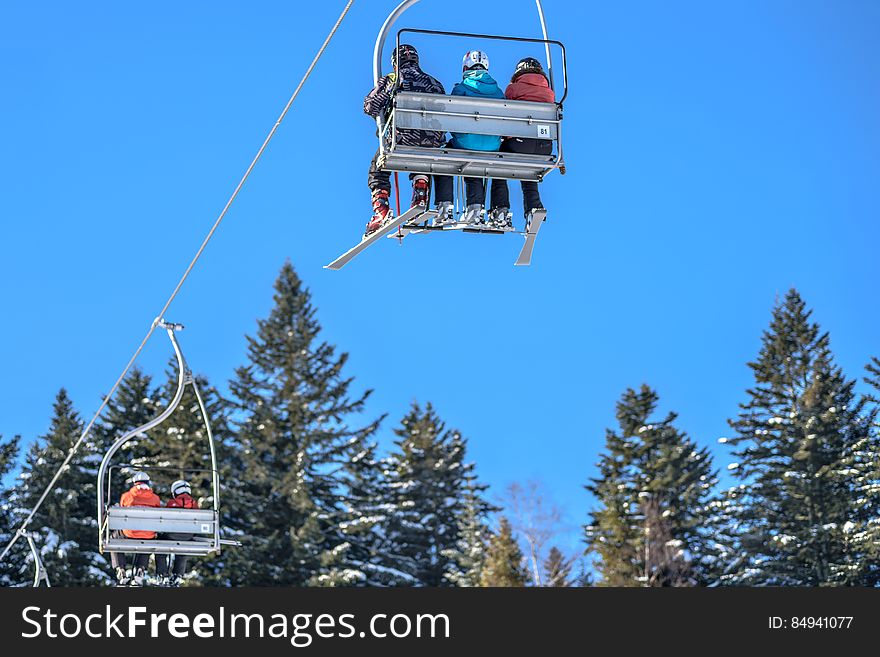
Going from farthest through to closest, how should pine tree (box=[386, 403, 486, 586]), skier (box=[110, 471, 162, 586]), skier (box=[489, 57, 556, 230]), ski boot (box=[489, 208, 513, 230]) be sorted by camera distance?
1. pine tree (box=[386, 403, 486, 586])
2. skier (box=[110, 471, 162, 586])
3. ski boot (box=[489, 208, 513, 230])
4. skier (box=[489, 57, 556, 230])

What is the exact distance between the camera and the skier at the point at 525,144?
13242 mm

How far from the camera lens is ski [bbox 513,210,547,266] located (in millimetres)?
13934

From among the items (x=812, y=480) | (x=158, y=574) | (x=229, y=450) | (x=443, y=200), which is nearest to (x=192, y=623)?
(x=158, y=574)

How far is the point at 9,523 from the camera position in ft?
152

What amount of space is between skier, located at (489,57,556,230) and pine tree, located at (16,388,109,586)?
3326 centimetres

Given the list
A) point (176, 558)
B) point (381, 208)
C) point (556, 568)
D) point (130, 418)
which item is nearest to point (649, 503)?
point (556, 568)

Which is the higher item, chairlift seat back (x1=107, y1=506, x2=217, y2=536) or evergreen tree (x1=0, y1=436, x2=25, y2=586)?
evergreen tree (x1=0, y1=436, x2=25, y2=586)

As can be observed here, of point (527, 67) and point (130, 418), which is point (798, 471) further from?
point (527, 67)

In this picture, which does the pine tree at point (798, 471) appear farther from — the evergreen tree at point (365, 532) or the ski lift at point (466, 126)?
the ski lift at point (466, 126)

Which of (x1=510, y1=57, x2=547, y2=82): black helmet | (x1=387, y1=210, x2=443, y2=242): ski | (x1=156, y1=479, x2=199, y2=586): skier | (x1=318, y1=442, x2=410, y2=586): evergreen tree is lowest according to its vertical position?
(x1=156, y1=479, x2=199, y2=586): skier

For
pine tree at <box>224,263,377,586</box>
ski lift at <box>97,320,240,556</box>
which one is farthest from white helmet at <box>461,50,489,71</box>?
pine tree at <box>224,263,377,586</box>

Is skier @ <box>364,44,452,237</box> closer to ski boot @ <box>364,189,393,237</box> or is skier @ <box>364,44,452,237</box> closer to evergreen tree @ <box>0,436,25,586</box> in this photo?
ski boot @ <box>364,189,393,237</box>

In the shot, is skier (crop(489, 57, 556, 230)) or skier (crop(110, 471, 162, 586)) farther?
skier (crop(110, 471, 162, 586))

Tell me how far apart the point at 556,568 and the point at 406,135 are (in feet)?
128
